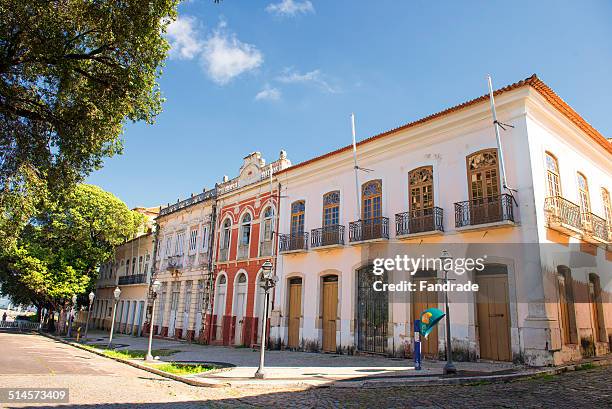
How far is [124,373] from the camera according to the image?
433 inches

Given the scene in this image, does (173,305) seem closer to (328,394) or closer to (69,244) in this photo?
(69,244)

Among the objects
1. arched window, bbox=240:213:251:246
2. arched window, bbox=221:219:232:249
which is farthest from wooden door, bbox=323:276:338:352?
arched window, bbox=221:219:232:249

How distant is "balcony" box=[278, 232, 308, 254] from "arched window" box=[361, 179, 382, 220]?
9.32ft

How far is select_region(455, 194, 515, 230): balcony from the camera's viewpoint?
35.9 ft

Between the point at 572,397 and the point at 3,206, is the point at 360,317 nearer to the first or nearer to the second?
the point at 572,397

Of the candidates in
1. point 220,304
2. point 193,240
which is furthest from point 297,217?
point 193,240

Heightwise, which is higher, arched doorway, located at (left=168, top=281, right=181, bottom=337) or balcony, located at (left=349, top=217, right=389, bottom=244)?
balcony, located at (left=349, top=217, right=389, bottom=244)

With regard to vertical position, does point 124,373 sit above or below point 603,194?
below

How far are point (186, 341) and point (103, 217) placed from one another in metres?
11.2

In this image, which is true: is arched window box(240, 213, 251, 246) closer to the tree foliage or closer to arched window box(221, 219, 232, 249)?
arched window box(221, 219, 232, 249)

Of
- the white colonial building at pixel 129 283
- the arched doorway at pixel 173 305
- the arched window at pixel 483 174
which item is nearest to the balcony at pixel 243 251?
the arched doorway at pixel 173 305

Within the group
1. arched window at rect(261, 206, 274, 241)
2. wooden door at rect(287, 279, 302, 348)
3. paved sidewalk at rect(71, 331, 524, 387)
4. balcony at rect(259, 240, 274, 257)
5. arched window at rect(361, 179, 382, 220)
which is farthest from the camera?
arched window at rect(261, 206, 274, 241)

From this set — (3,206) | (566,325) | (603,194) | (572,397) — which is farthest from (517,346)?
(3,206)

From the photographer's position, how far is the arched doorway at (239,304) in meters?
19.6
